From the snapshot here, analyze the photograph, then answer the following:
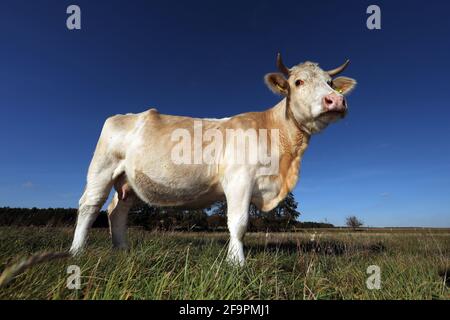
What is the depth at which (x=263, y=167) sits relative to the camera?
566 centimetres

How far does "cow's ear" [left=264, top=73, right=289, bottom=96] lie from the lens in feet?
20.9

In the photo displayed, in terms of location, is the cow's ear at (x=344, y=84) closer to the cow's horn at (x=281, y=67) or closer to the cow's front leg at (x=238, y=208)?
the cow's horn at (x=281, y=67)

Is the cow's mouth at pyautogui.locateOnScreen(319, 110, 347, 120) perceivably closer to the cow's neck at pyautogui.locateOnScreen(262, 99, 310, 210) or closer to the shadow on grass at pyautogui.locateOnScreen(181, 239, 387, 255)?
the cow's neck at pyautogui.locateOnScreen(262, 99, 310, 210)

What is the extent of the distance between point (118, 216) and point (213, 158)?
2.74m

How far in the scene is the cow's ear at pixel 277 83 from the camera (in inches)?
250

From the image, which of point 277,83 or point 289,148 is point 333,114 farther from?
point 277,83

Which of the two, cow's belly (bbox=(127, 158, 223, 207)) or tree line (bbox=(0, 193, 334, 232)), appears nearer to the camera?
cow's belly (bbox=(127, 158, 223, 207))

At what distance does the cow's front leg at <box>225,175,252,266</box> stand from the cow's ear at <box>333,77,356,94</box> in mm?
3439

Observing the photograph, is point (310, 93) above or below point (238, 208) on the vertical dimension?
above

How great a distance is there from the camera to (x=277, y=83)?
6465 mm

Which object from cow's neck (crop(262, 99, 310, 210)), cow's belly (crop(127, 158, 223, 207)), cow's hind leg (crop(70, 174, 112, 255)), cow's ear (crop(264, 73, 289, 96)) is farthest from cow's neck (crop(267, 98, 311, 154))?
cow's hind leg (crop(70, 174, 112, 255))

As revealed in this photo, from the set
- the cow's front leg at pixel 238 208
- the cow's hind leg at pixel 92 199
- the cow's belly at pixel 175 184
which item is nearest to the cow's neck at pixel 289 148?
the cow's front leg at pixel 238 208

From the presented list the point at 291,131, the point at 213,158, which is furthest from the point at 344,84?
the point at 213,158
